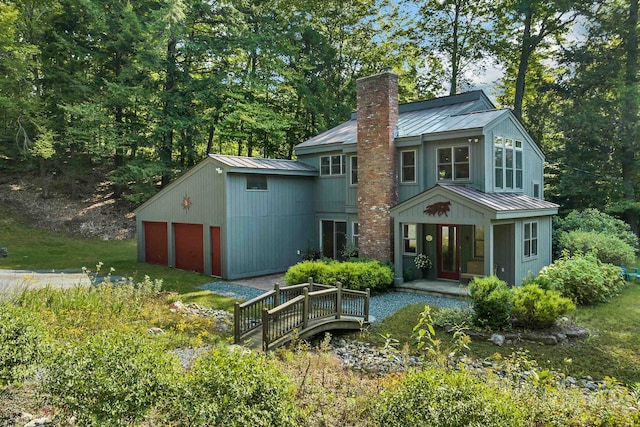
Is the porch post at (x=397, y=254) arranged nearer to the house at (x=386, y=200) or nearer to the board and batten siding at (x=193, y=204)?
the house at (x=386, y=200)

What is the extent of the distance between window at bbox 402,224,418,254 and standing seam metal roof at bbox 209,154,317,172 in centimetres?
509

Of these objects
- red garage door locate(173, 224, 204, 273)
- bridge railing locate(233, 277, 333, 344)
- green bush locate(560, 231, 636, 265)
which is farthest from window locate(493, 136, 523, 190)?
red garage door locate(173, 224, 204, 273)

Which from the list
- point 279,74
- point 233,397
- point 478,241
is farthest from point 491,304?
point 279,74

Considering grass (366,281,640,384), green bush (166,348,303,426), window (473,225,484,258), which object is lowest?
grass (366,281,640,384)

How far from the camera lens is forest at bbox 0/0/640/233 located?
2162 centimetres

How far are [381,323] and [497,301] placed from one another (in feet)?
8.92

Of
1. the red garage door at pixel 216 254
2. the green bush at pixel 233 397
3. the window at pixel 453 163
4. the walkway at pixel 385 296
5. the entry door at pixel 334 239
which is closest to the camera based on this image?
the green bush at pixel 233 397

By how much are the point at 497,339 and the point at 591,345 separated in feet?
6.04

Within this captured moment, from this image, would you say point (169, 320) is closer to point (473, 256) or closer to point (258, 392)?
point (258, 392)

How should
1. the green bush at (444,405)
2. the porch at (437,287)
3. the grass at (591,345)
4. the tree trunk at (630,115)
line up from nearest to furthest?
the green bush at (444,405), the grass at (591,345), the porch at (437,287), the tree trunk at (630,115)

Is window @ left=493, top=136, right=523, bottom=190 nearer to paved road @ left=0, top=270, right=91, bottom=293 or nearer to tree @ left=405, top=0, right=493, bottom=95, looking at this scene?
tree @ left=405, top=0, right=493, bottom=95

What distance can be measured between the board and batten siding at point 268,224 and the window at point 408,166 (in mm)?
4469

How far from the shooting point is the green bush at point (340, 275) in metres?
12.1

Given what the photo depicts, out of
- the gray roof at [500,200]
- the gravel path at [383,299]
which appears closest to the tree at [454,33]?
the gray roof at [500,200]
